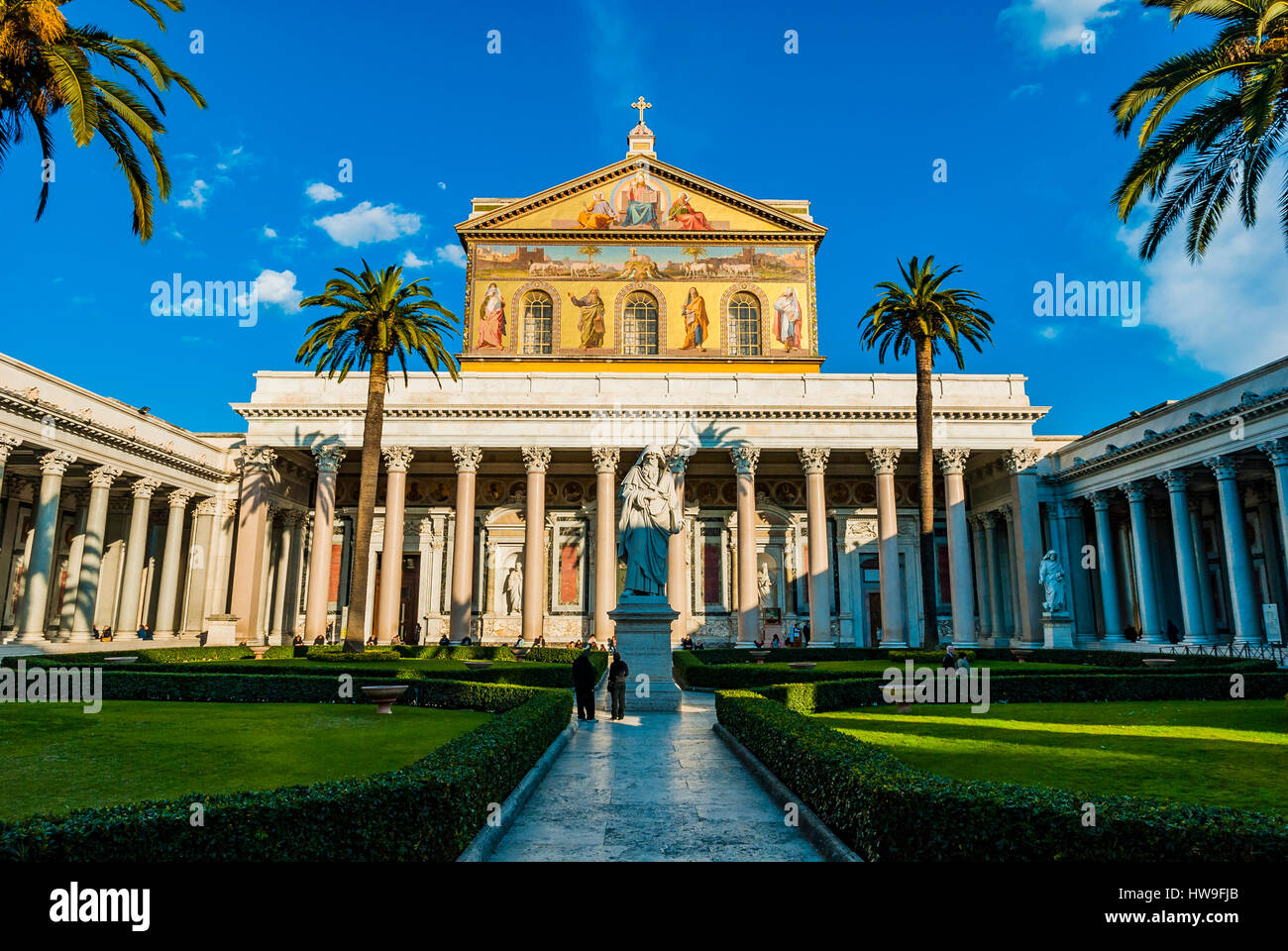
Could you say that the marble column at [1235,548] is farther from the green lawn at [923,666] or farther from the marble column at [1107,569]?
the green lawn at [923,666]

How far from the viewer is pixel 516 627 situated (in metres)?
39.3

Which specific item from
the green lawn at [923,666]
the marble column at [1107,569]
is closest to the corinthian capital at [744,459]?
the green lawn at [923,666]

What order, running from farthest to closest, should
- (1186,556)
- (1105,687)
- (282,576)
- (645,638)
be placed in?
1. (282,576)
2. (1186,556)
3. (1105,687)
4. (645,638)

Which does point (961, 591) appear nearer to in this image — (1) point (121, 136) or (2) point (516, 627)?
(2) point (516, 627)

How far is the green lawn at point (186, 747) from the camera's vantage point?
8.19 meters

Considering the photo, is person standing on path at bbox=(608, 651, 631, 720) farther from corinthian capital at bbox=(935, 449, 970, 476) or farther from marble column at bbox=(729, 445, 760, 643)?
corinthian capital at bbox=(935, 449, 970, 476)

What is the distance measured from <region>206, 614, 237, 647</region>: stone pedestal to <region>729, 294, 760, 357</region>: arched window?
25.9m

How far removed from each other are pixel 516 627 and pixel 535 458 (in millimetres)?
9379

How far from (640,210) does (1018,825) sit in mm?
40133

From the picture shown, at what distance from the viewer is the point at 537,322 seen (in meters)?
41.4

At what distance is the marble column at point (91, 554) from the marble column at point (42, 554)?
215 centimetres

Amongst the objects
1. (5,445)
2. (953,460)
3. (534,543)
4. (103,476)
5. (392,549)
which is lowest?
(392,549)

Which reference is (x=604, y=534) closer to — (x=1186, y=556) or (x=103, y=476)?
(x=103, y=476)

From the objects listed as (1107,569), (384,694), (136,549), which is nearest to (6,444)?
(136,549)
